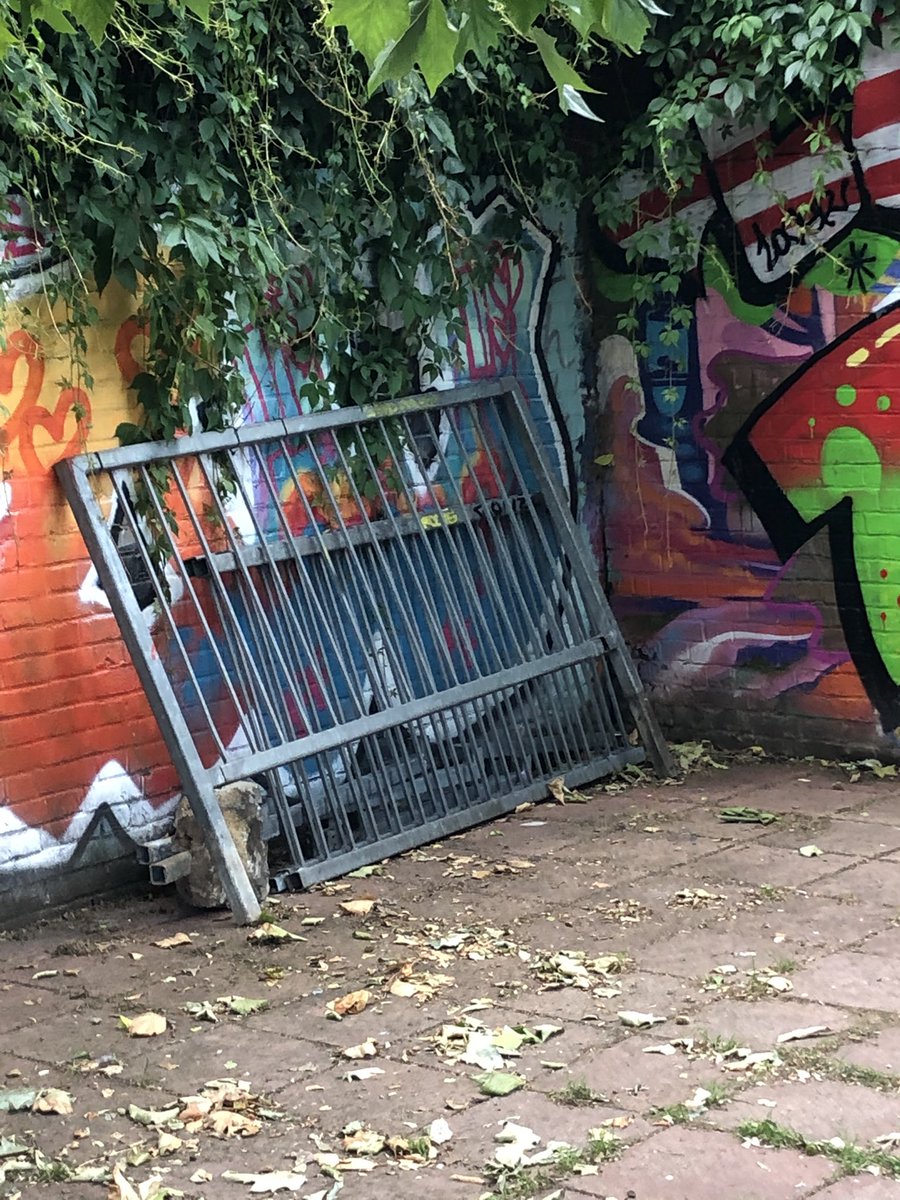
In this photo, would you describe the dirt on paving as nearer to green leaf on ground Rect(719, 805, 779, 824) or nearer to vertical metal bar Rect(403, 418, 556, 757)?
green leaf on ground Rect(719, 805, 779, 824)

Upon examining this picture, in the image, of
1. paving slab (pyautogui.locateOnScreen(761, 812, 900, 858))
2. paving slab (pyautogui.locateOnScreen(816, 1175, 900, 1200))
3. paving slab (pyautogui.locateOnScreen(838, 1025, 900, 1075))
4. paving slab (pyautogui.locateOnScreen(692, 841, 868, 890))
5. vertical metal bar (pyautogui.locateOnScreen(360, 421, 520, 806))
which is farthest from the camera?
vertical metal bar (pyautogui.locateOnScreen(360, 421, 520, 806))

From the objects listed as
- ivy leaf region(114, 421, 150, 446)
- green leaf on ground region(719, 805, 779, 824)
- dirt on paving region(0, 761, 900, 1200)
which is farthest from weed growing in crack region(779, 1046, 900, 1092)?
ivy leaf region(114, 421, 150, 446)

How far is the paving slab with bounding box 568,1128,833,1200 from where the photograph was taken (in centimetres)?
312

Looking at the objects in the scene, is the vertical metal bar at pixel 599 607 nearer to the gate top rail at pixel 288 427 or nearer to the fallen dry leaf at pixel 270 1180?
the gate top rail at pixel 288 427

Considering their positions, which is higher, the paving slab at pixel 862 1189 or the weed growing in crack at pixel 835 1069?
the paving slab at pixel 862 1189

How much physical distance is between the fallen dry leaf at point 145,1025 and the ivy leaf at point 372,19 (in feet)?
9.11

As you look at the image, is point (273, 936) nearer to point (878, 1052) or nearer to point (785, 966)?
point (785, 966)

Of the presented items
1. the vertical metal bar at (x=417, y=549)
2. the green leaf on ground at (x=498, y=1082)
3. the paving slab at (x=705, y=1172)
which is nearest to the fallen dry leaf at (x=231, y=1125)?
the green leaf on ground at (x=498, y=1082)

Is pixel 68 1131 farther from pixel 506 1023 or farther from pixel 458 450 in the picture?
pixel 458 450

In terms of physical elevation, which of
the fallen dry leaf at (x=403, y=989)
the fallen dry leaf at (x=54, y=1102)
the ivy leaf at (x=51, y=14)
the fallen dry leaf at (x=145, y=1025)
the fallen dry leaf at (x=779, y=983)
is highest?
the ivy leaf at (x=51, y=14)

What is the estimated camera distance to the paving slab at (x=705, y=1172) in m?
3.12

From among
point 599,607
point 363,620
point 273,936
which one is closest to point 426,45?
point 273,936

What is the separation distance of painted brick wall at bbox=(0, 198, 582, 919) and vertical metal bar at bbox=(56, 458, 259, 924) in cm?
19

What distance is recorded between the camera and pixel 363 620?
6090 millimetres
